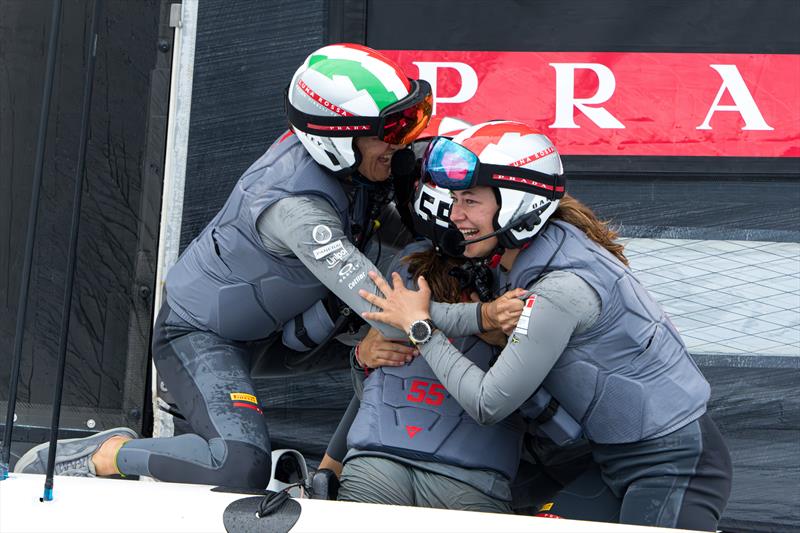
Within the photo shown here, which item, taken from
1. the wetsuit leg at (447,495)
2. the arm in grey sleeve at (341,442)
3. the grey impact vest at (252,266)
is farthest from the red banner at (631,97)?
the wetsuit leg at (447,495)

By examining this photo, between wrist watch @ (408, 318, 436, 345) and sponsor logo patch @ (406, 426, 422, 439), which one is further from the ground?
wrist watch @ (408, 318, 436, 345)

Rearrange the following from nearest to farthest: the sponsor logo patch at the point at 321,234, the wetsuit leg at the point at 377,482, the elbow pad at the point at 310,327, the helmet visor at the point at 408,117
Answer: the wetsuit leg at the point at 377,482
the sponsor logo patch at the point at 321,234
the helmet visor at the point at 408,117
the elbow pad at the point at 310,327

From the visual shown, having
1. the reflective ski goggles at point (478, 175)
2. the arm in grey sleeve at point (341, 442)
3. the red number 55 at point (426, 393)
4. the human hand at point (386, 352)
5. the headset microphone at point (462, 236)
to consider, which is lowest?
the arm in grey sleeve at point (341, 442)

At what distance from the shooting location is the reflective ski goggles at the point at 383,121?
2830mm

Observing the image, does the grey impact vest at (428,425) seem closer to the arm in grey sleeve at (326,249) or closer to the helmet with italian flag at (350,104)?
the arm in grey sleeve at (326,249)

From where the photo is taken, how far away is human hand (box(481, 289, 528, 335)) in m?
2.50

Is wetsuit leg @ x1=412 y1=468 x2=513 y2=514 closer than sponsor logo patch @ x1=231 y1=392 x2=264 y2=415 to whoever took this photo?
Yes

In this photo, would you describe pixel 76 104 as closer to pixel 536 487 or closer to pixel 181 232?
pixel 181 232

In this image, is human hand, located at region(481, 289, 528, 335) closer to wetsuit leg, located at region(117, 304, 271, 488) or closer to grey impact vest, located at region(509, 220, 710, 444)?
grey impact vest, located at region(509, 220, 710, 444)

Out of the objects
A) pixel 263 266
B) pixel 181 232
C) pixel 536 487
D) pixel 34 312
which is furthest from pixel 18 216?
pixel 536 487

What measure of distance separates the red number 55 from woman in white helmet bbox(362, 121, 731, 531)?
0.60ft

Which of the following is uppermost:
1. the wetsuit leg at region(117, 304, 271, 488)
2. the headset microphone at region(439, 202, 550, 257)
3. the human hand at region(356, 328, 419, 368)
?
the headset microphone at region(439, 202, 550, 257)

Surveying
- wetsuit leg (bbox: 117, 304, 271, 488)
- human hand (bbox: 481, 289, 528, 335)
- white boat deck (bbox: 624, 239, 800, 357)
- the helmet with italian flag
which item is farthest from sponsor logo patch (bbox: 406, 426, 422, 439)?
white boat deck (bbox: 624, 239, 800, 357)

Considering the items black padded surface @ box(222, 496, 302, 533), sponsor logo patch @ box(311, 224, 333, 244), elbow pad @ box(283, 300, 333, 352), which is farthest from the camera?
elbow pad @ box(283, 300, 333, 352)
